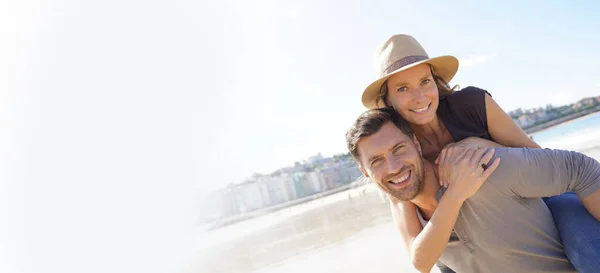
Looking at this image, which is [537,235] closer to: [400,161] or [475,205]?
[475,205]

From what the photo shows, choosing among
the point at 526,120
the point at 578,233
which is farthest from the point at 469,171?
the point at 526,120

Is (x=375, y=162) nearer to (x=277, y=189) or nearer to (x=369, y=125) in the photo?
(x=369, y=125)

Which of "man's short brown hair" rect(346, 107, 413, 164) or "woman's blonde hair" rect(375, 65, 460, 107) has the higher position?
"woman's blonde hair" rect(375, 65, 460, 107)

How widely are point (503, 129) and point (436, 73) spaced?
0.69m

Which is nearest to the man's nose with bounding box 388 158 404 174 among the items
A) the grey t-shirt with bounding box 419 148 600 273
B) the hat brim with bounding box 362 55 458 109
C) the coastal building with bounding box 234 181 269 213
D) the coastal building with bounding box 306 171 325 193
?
the grey t-shirt with bounding box 419 148 600 273

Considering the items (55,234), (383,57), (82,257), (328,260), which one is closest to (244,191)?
(55,234)

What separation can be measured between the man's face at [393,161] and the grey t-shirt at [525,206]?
363 millimetres

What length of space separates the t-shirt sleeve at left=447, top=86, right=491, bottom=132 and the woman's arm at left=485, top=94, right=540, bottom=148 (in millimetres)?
36

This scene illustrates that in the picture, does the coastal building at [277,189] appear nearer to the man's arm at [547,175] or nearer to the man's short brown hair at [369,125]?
the man's short brown hair at [369,125]

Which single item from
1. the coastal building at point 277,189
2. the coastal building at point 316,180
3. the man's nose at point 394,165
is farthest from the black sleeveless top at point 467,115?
the coastal building at point 316,180

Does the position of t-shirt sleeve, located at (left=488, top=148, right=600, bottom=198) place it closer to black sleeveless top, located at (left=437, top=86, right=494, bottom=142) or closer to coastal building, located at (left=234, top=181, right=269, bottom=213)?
black sleeveless top, located at (left=437, top=86, right=494, bottom=142)

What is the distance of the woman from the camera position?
115 inches


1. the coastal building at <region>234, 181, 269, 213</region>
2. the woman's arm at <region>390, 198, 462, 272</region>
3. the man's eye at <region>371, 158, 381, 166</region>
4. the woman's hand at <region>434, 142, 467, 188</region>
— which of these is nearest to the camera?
the woman's arm at <region>390, 198, 462, 272</region>

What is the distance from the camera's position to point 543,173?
2.29 metres
